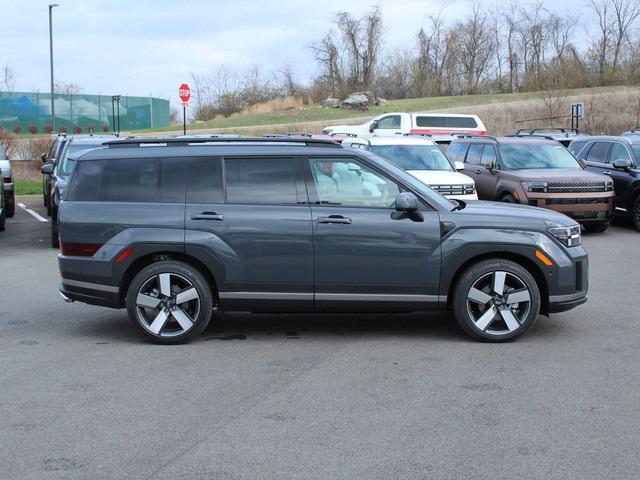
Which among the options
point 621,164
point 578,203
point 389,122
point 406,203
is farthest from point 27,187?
point 406,203

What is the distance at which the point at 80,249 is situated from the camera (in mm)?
7387

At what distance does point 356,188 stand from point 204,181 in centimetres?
139

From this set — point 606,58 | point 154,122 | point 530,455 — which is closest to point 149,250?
point 530,455

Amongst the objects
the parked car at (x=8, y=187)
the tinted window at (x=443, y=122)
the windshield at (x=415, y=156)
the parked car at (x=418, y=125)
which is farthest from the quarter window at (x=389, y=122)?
the parked car at (x=8, y=187)

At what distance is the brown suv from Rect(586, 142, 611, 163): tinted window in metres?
1.30

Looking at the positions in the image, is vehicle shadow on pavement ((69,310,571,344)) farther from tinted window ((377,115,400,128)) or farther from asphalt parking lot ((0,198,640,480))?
tinted window ((377,115,400,128))

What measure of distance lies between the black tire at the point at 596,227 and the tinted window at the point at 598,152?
187 centimetres

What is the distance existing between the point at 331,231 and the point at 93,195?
7.30 feet

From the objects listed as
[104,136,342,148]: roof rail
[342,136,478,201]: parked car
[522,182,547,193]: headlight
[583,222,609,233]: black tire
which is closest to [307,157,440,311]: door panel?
[104,136,342,148]: roof rail

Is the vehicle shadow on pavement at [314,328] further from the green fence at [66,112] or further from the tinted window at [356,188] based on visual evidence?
the green fence at [66,112]

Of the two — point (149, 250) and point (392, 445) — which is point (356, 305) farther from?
point (392, 445)

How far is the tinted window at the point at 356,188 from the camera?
7.30 m

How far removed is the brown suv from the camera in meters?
15.0

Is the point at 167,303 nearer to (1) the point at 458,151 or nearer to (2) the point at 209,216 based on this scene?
(2) the point at 209,216
